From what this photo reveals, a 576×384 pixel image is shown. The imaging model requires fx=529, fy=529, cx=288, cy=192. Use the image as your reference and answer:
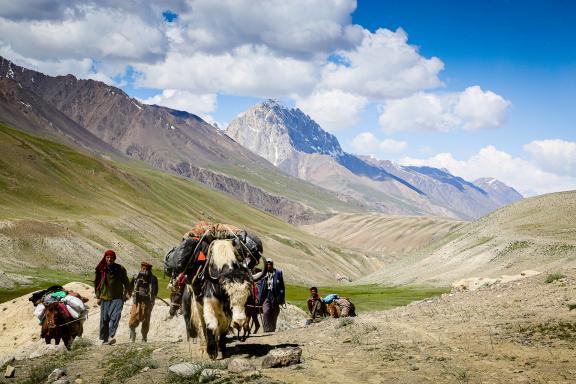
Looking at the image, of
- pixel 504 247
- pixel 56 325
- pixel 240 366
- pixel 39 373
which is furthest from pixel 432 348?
pixel 504 247

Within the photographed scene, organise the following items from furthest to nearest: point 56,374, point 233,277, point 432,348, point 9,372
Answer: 1. point 9,372
2. point 432,348
3. point 233,277
4. point 56,374

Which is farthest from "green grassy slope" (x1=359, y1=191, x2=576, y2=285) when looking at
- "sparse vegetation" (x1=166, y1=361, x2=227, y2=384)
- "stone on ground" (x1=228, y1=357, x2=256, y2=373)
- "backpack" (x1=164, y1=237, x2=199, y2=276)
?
"sparse vegetation" (x1=166, y1=361, x2=227, y2=384)

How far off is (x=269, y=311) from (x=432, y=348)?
8.93 m

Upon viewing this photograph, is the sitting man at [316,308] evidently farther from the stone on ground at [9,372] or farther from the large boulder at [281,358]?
the stone on ground at [9,372]

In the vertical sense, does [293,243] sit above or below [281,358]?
above

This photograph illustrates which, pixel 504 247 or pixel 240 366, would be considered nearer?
pixel 240 366

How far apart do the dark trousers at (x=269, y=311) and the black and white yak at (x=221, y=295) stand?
26.1 ft

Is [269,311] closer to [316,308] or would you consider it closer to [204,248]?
[316,308]

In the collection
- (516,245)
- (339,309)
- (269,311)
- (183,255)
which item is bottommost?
Answer: (339,309)

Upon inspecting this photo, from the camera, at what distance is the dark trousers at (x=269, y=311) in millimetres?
18938

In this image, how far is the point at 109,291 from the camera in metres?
16.9

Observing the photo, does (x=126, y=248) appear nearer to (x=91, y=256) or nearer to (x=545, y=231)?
(x=91, y=256)

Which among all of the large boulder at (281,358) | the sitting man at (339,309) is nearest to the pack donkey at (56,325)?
the large boulder at (281,358)

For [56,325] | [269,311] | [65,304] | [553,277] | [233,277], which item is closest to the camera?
[233,277]
